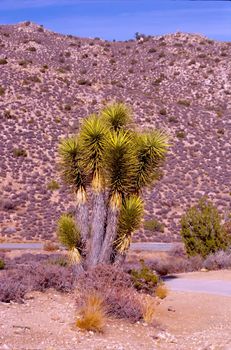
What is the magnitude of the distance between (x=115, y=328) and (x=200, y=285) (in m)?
6.82

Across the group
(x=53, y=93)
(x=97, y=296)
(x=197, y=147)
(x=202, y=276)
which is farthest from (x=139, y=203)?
(x=53, y=93)

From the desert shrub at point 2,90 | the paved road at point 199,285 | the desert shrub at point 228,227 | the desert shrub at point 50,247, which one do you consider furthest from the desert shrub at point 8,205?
the paved road at point 199,285

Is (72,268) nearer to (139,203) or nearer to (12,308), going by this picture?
(139,203)

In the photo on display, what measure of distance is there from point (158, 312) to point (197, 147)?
39582 mm

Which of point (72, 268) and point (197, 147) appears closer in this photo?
point (72, 268)

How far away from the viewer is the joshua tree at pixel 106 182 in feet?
55.1

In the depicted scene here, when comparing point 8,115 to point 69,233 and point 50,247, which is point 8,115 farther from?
point 69,233

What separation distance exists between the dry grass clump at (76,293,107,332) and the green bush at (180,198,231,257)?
13278 mm

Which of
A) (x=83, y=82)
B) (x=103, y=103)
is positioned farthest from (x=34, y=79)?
(x=103, y=103)

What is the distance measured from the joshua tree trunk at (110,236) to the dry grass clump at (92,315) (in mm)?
3505

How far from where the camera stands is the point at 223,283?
1975 centimetres

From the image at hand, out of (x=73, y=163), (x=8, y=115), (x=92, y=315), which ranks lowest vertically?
(x=92, y=315)

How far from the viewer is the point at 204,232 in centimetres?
2627

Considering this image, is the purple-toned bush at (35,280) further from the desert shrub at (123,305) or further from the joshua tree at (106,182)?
the desert shrub at (123,305)
